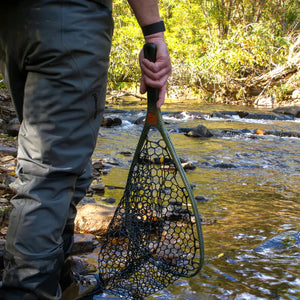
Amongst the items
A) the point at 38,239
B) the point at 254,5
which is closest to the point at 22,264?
the point at 38,239

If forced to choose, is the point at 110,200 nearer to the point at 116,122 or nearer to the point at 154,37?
the point at 154,37

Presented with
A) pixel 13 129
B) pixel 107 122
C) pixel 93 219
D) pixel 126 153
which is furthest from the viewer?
pixel 107 122

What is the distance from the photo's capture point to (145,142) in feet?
6.36

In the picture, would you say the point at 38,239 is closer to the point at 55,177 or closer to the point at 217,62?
the point at 55,177

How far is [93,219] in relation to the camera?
110 inches

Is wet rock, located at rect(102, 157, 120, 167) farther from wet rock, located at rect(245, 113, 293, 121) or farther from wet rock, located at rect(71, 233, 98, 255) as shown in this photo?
wet rock, located at rect(245, 113, 293, 121)

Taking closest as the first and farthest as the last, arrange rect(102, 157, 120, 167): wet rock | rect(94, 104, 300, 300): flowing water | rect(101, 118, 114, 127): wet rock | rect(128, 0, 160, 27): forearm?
rect(128, 0, 160, 27): forearm < rect(94, 104, 300, 300): flowing water < rect(102, 157, 120, 167): wet rock < rect(101, 118, 114, 127): wet rock

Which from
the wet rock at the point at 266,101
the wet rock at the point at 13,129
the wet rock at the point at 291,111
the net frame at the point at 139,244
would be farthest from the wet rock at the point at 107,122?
the wet rock at the point at 266,101

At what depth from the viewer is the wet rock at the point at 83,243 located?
7.79 ft

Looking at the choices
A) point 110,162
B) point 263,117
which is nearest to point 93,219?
point 110,162

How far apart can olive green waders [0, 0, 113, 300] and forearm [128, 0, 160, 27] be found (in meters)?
0.26

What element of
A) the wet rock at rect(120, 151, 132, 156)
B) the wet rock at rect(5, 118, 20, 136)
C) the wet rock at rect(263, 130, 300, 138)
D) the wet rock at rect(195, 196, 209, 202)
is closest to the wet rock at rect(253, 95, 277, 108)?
the wet rock at rect(263, 130, 300, 138)

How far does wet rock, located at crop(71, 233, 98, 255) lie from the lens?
7.79 feet

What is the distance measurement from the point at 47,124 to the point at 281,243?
1.88m
